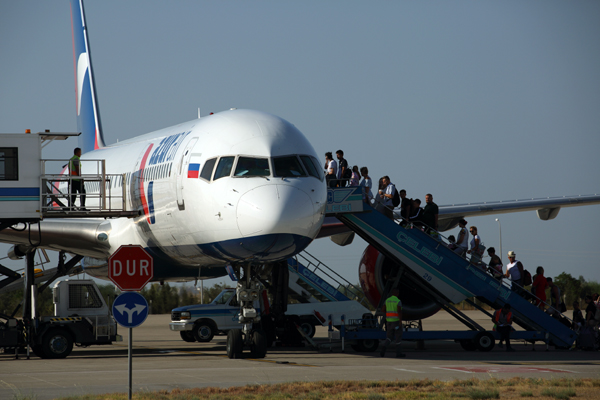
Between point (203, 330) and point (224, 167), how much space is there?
820 centimetres

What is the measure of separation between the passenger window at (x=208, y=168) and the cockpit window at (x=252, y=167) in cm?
61

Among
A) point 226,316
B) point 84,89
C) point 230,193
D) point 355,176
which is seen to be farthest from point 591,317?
point 84,89

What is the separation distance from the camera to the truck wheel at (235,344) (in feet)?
51.2

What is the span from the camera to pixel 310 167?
1488cm

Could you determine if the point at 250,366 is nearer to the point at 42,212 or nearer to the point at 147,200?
the point at 147,200

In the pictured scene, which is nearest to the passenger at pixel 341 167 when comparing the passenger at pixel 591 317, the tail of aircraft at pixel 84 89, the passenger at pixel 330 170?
the passenger at pixel 330 170

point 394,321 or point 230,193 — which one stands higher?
point 230,193

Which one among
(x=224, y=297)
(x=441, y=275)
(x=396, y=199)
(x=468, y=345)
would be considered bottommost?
(x=468, y=345)

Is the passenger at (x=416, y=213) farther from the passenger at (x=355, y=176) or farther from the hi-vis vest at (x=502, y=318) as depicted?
the hi-vis vest at (x=502, y=318)

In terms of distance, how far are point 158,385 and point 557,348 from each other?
1152cm

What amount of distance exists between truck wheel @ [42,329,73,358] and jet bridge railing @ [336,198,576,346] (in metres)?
6.65

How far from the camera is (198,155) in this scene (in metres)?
15.5

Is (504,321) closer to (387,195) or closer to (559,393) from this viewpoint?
(387,195)

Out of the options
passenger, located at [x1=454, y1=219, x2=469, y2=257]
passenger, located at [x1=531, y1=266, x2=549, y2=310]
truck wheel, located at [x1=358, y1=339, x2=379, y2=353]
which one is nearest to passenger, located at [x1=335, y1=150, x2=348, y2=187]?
passenger, located at [x1=454, y1=219, x2=469, y2=257]
